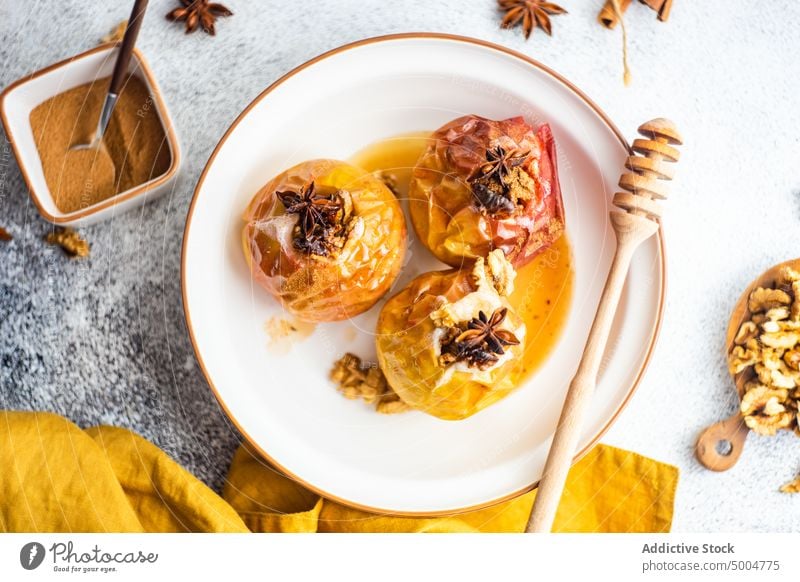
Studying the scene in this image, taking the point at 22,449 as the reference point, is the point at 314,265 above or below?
above

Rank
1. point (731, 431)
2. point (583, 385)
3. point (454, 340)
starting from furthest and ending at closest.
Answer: point (731, 431), point (583, 385), point (454, 340)

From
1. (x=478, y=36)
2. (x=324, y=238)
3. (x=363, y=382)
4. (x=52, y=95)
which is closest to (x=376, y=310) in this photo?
(x=363, y=382)

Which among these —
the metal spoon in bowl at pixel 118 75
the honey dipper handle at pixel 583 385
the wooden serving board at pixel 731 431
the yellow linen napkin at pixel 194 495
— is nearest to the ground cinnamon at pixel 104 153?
the metal spoon in bowl at pixel 118 75

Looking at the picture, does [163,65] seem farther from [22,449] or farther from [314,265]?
[22,449]

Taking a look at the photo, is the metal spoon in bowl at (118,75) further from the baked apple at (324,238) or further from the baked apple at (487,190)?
the baked apple at (487,190)

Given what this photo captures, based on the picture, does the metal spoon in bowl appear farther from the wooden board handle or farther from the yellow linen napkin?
the wooden board handle

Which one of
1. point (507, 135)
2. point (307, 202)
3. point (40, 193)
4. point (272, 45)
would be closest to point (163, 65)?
point (272, 45)

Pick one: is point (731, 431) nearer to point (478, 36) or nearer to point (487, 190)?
point (487, 190)
